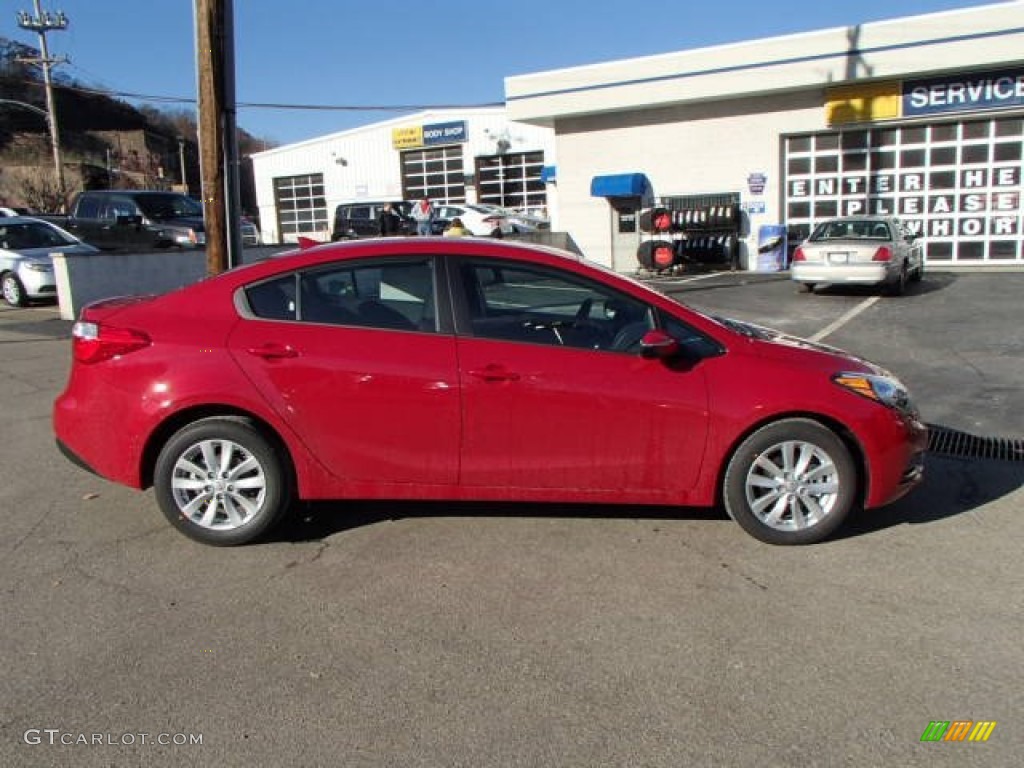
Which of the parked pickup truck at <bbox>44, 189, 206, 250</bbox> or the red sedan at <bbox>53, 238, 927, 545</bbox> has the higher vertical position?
the parked pickup truck at <bbox>44, 189, 206, 250</bbox>

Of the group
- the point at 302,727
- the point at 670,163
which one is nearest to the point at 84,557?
the point at 302,727

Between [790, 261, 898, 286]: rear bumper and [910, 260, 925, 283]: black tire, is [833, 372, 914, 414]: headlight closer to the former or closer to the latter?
[790, 261, 898, 286]: rear bumper

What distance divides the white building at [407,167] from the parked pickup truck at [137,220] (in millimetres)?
16486

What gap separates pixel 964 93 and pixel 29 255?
19.4 meters

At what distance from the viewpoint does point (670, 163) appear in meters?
21.8

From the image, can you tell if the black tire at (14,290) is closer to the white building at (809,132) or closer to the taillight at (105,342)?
the taillight at (105,342)

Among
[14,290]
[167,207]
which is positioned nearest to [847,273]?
[14,290]

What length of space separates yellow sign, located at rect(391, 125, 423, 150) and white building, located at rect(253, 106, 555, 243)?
0.15 feet

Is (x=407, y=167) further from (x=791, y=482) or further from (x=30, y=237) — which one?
(x=791, y=482)

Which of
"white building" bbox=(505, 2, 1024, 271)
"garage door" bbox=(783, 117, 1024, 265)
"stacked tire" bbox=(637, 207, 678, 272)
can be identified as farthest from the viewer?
"stacked tire" bbox=(637, 207, 678, 272)

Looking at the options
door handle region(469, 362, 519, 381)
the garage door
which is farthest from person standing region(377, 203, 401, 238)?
door handle region(469, 362, 519, 381)

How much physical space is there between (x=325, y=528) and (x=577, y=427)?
1.55m

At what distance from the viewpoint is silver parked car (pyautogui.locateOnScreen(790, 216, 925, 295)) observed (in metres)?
14.2

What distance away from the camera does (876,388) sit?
437 cm
